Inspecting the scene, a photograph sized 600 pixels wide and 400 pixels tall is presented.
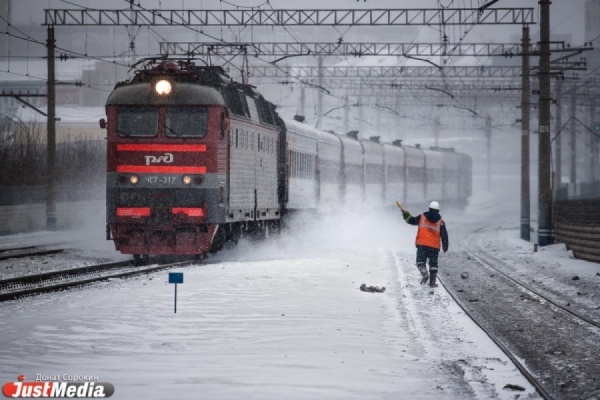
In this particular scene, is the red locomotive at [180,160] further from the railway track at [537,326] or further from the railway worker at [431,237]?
the railway track at [537,326]

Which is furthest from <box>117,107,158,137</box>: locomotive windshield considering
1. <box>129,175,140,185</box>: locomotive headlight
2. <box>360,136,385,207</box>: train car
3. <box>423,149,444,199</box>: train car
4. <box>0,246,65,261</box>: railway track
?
<box>423,149,444,199</box>: train car

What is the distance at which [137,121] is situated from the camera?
19516 millimetres

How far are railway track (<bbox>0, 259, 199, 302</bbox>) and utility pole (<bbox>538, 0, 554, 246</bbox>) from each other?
1300 cm

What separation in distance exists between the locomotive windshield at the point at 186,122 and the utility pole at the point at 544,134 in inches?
514

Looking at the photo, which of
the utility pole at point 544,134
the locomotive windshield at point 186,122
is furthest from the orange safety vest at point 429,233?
the utility pole at point 544,134

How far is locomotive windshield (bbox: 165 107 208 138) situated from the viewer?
762 inches

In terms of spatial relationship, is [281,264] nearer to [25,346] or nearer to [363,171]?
[25,346]

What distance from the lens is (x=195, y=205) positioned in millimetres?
19078

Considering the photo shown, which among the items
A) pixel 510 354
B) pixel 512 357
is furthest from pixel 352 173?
pixel 512 357

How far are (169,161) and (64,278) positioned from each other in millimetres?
3182

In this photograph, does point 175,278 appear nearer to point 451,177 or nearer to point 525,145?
point 525,145

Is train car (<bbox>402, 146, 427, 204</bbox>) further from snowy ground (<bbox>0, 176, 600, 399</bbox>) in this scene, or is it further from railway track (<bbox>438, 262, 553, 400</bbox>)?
railway track (<bbox>438, 262, 553, 400</bbox>)

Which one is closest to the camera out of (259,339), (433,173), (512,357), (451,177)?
(512,357)

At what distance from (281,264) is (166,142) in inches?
150
